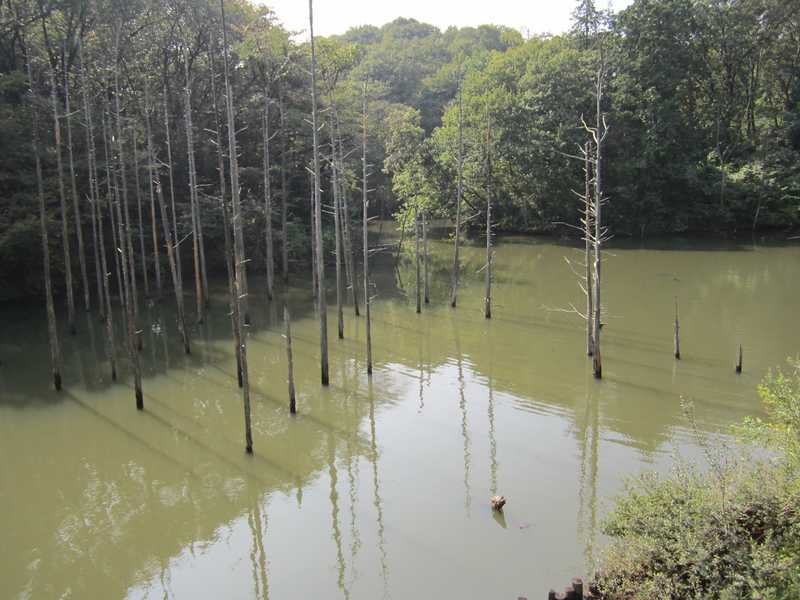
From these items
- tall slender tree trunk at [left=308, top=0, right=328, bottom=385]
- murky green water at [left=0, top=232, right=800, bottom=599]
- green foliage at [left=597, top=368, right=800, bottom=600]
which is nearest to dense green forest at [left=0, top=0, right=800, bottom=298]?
murky green water at [left=0, top=232, right=800, bottom=599]

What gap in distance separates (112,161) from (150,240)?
18.4ft

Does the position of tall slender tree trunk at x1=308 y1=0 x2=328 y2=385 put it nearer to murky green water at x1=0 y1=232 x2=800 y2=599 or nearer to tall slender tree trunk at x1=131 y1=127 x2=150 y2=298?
murky green water at x1=0 y1=232 x2=800 y2=599

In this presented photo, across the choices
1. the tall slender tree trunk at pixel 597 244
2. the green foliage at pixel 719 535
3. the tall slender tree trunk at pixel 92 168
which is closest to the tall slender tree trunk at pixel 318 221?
the tall slender tree trunk at pixel 92 168

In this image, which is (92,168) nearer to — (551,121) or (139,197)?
(139,197)

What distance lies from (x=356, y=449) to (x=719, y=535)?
24.4 feet

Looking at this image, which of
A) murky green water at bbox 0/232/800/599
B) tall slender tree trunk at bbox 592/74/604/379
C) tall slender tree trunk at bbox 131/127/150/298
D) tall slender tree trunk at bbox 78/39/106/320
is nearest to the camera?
murky green water at bbox 0/232/800/599

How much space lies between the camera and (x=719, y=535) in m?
6.57

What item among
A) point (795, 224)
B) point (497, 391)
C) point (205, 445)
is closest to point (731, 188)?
point (795, 224)

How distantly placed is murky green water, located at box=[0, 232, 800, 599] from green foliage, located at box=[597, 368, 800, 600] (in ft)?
5.30

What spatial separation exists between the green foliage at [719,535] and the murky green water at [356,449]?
1615 millimetres

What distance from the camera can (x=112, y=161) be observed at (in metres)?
21.1

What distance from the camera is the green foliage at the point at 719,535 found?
241 inches

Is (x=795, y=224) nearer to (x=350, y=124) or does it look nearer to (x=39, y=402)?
(x=350, y=124)

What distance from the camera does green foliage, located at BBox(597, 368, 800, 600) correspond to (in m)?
6.11
